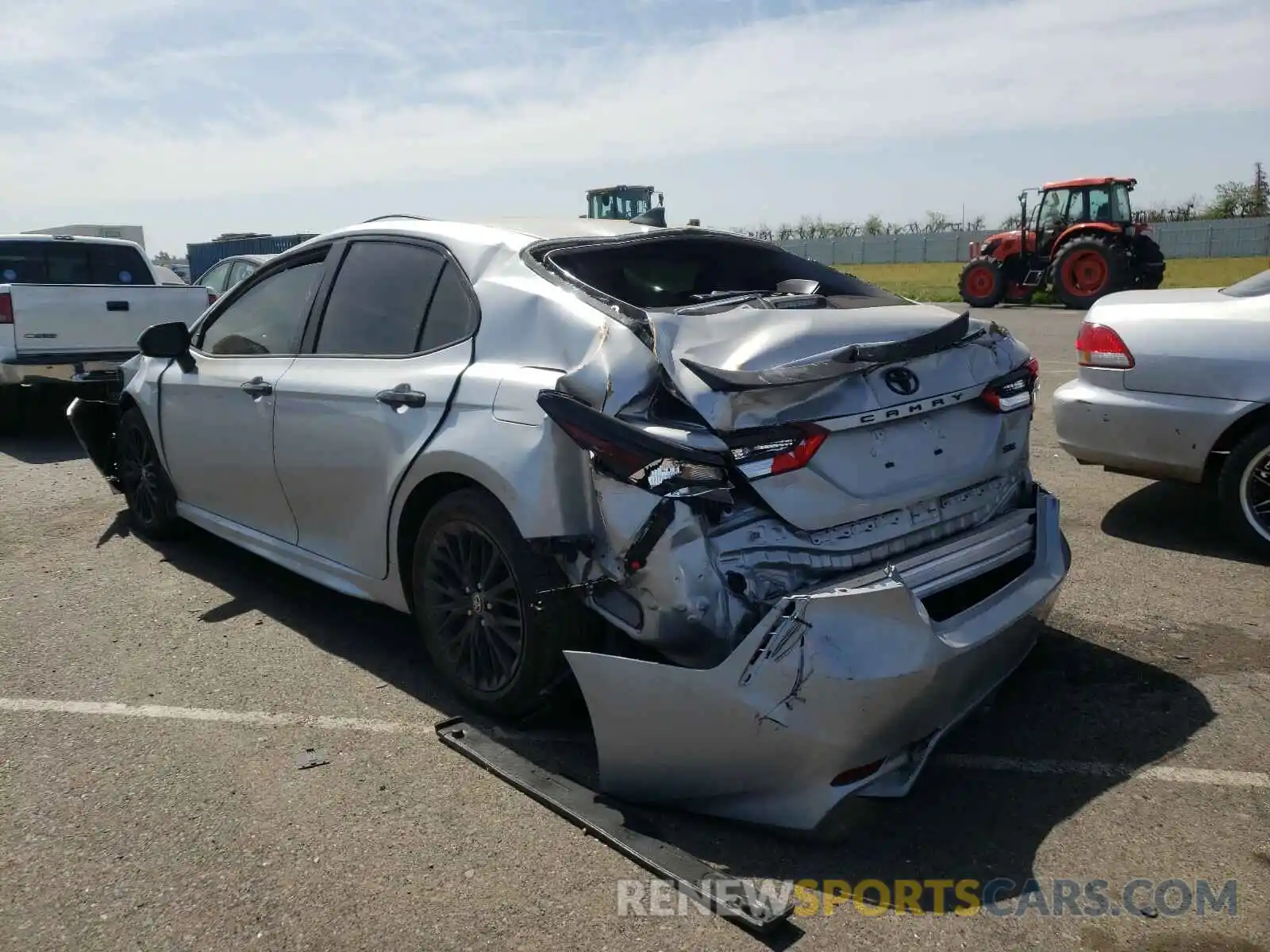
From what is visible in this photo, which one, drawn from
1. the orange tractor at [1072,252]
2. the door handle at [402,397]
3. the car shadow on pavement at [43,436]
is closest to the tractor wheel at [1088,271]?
the orange tractor at [1072,252]

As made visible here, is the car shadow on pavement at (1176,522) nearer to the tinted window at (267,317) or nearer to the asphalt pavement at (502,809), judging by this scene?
the asphalt pavement at (502,809)

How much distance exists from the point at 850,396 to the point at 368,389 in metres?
1.82

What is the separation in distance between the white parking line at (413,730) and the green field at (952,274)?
20807mm


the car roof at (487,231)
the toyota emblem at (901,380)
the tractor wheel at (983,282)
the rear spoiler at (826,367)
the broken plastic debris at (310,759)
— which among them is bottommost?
the broken plastic debris at (310,759)

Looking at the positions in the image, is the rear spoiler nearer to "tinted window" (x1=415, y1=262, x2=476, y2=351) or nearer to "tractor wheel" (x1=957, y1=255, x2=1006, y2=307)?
"tinted window" (x1=415, y1=262, x2=476, y2=351)

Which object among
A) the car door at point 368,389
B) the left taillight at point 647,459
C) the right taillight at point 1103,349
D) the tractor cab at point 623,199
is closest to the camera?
the left taillight at point 647,459

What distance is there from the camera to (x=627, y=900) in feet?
8.93

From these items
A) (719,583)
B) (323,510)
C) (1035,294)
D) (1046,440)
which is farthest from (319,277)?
(1035,294)

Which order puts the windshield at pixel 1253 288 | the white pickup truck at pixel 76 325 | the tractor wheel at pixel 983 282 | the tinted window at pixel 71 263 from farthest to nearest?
1. the tractor wheel at pixel 983 282
2. the tinted window at pixel 71 263
3. the white pickup truck at pixel 76 325
4. the windshield at pixel 1253 288

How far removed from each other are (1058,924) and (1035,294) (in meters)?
21.3

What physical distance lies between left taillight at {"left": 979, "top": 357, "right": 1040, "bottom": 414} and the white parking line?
3.78 feet

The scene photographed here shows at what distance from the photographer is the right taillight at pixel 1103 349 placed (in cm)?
539

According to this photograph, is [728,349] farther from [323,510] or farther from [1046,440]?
[1046,440]

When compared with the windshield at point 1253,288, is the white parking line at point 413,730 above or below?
below
